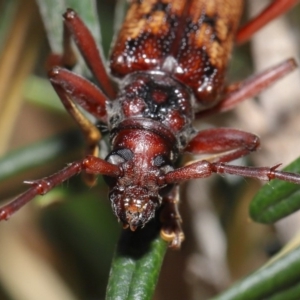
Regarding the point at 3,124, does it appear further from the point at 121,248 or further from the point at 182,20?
the point at 121,248

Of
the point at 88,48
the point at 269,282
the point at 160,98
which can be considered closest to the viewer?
the point at 269,282

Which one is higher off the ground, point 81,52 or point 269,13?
point 81,52

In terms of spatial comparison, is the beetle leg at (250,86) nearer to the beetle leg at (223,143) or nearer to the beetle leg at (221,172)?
the beetle leg at (223,143)

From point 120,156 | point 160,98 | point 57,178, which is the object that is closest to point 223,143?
point 160,98

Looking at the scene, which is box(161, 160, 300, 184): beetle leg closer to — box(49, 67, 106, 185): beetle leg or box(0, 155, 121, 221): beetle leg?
box(0, 155, 121, 221): beetle leg

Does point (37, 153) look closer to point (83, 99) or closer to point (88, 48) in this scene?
point (83, 99)

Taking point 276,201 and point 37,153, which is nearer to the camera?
point 276,201
